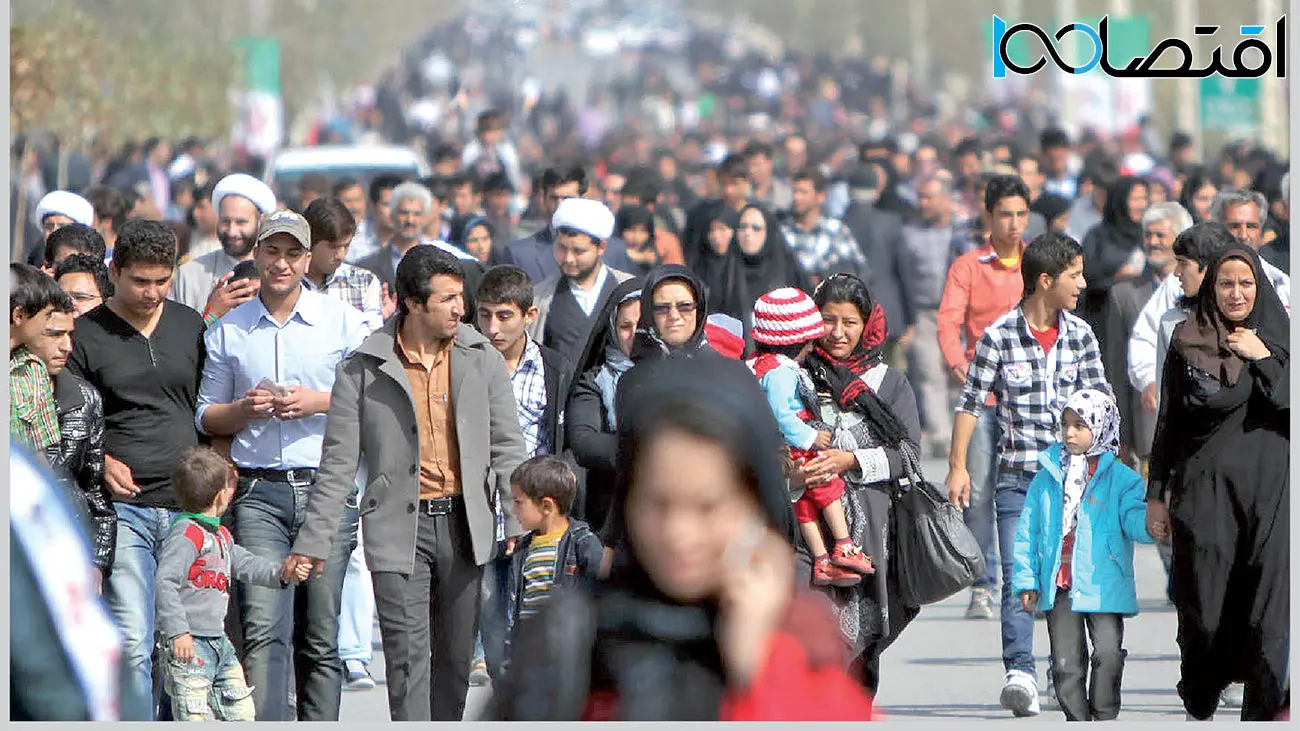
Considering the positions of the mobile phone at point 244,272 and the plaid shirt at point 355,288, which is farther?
the plaid shirt at point 355,288

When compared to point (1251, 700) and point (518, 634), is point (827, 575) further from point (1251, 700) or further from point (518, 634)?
point (518, 634)

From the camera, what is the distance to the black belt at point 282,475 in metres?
7.55

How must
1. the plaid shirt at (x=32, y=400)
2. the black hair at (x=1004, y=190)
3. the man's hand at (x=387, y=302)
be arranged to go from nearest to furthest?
1. the plaid shirt at (x=32, y=400)
2. the man's hand at (x=387, y=302)
3. the black hair at (x=1004, y=190)

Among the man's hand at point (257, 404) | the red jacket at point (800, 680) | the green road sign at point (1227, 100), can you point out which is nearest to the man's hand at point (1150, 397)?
the man's hand at point (257, 404)

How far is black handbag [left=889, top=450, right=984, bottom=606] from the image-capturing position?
7.24 meters

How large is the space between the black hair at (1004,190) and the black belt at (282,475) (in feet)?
13.3

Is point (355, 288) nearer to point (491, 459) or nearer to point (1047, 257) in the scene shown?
point (491, 459)

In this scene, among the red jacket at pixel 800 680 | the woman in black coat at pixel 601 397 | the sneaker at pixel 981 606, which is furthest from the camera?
the sneaker at pixel 981 606

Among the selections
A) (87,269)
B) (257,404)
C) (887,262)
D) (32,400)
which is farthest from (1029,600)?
(887,262)

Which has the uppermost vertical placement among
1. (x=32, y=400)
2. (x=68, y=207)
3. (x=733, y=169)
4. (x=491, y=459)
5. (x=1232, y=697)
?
(x=733, y=169)

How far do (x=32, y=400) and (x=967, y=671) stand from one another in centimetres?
368

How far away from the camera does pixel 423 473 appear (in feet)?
23.9

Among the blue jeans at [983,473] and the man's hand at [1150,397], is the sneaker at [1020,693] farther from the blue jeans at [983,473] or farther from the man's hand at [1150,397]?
the man's hand at [1150,397]

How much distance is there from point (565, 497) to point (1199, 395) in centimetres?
186
